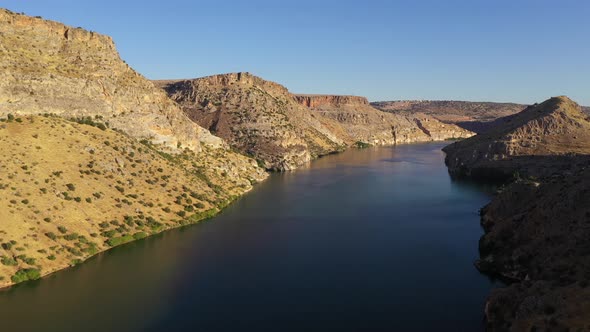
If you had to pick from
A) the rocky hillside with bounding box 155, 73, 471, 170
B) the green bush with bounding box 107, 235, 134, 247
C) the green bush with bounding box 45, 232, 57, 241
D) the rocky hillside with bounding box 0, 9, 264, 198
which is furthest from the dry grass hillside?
the rocky hillside with bounding box 155, 73, 471, 170

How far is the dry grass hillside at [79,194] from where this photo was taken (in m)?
44.6

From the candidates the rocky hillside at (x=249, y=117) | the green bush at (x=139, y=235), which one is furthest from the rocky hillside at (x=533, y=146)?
the green bush at (x=139, y=235)

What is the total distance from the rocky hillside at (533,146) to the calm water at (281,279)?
40.6m

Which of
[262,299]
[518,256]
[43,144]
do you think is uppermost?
[43,144]

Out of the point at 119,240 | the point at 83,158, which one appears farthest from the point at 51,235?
the point at 83,158

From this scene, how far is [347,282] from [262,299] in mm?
8440

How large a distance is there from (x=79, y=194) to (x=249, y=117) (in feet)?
289

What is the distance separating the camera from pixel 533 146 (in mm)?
113438

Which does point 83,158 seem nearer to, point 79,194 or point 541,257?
→ point 79,194

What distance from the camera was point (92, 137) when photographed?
68.6 m

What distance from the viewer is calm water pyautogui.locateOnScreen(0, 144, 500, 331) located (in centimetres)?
3378

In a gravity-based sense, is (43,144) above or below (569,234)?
above

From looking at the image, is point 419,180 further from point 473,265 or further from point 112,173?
point 112,173

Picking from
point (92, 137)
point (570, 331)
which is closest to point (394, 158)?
point (92, 137)
